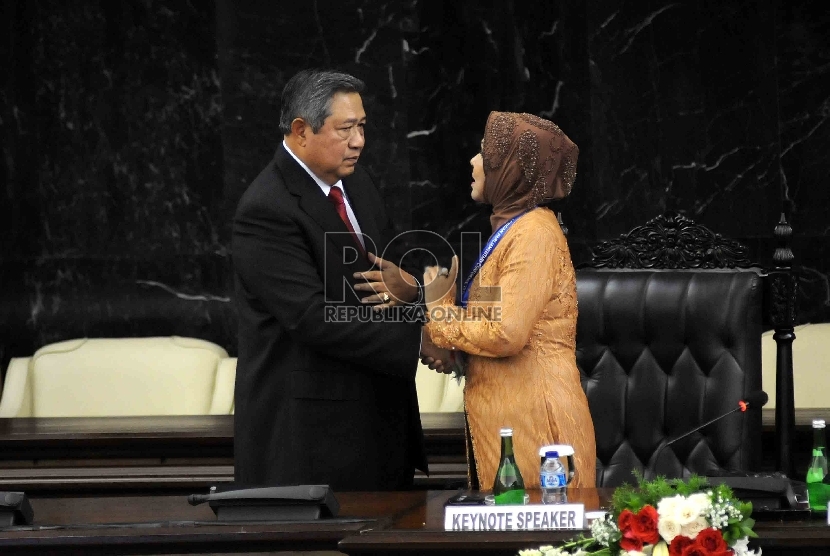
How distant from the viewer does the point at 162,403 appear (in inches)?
195

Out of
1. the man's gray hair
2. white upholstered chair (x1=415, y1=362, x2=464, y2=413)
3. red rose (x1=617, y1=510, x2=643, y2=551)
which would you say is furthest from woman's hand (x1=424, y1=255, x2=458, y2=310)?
white upholstered chair (x1=415, y1=362, x2=464, y2=413)

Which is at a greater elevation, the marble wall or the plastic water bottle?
the marble wall

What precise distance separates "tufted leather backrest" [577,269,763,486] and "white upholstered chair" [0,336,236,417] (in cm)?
177

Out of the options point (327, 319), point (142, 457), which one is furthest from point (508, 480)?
point (142, 457)

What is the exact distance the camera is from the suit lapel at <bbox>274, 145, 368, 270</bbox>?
10.5ft

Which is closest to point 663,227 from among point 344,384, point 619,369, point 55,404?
point 619,369

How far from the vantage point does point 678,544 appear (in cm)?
204

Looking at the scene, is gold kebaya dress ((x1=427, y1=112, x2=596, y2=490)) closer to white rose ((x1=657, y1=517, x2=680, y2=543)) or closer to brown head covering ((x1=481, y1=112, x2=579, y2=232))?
brown head covering ((x1=481, y1=112, x2=579, y2=232))

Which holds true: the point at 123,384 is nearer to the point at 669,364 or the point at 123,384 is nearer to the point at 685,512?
the point at 669,364

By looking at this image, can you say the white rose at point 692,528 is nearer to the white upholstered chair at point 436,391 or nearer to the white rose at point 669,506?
the white rose at point 669,506

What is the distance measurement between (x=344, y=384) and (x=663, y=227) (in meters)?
1.14

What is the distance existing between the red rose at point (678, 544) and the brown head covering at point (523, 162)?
114 cm

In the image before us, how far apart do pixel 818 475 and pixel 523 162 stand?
96cm

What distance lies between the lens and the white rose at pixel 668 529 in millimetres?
2051
